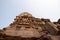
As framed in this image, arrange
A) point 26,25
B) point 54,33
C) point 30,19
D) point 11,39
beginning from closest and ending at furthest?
point 54,33 < point 11,39 < point 26,25 < point 30,19

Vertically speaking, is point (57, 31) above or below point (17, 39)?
above

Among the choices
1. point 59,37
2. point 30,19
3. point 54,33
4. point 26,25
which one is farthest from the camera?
point 30,19

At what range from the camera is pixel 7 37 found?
15039 millimetres

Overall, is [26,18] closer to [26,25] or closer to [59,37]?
[26,25]

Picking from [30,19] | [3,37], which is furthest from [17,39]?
[30,19]

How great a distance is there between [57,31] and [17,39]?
4.18 m

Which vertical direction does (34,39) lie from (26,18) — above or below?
below

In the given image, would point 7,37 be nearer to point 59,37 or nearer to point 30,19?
point 59,37

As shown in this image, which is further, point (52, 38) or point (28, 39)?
point (28, 39)

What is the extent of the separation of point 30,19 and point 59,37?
Result: 17.5m

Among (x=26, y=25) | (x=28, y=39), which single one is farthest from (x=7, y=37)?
(x=26, y=25)

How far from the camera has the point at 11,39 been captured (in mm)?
14750

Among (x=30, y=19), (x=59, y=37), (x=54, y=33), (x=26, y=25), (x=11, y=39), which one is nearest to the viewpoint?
(x=59, y=37)

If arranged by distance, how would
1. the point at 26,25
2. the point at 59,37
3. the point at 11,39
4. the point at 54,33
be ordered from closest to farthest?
the point at 59,37 → the point at 54,33 → the point at 11,39 → the point at 26,25
